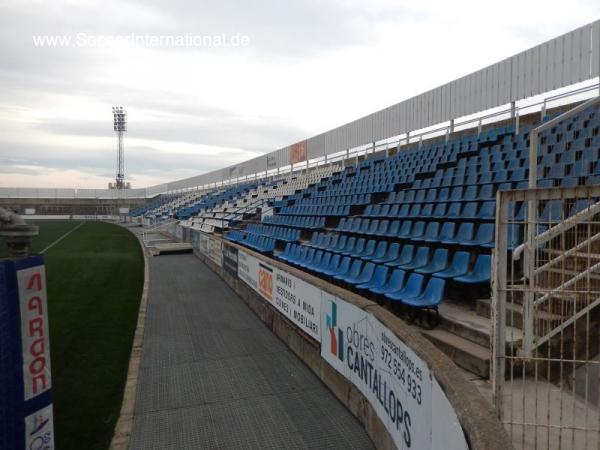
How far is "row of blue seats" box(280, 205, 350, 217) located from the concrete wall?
393cm

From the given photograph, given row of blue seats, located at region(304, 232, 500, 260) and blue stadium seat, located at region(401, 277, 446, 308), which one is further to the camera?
row of blue seats, located at region(304, 232, 500, 260)

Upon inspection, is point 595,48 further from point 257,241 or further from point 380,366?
point 380,366

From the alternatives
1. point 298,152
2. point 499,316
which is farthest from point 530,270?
point 298,152

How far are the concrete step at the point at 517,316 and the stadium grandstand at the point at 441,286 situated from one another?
2 centimetres

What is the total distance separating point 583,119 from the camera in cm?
960

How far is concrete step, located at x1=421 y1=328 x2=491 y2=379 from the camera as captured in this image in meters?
3.96

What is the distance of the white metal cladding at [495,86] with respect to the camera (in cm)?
1108

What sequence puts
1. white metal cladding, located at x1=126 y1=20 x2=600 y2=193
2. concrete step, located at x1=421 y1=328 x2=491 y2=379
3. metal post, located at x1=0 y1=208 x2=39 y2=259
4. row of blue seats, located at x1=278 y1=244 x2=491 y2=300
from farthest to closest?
white metal cladding, located at x1=126 y1=20 x2=600 y2=193 < row of blue seats, located at x1=278 y1=244 x2=491 y2=300 < concrete step, located at x1=421 y1=328 x2=491 y2=379 < metal post, located at x1=0 y1=208 x2=39 y2=259

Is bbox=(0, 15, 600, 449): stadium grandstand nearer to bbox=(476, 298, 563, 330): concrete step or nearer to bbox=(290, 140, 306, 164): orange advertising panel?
bbox=(476, 298, 563, 330): concrete step

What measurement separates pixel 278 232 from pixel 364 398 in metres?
9.83

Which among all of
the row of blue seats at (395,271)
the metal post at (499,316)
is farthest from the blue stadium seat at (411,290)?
the metal post at (499,316)

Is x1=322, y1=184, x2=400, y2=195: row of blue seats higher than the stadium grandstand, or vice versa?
x1=322, y1=184, x2=400, y2=195: row of blue seats

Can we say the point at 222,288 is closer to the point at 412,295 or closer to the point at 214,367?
the point at 214,367

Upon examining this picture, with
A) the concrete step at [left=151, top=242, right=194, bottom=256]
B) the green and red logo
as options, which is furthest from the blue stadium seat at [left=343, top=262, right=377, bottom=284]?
the concrete step at [left=151, top=242, right=194, bottom=256]
